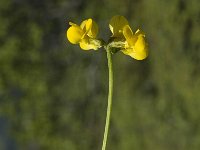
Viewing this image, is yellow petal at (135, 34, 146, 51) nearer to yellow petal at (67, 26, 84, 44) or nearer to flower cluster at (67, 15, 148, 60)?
flower cluster at (67, 15, 148, 60)

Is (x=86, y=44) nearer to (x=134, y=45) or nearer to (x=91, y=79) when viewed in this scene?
(x=134, y=45)

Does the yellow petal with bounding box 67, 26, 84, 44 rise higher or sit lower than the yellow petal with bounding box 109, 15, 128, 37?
lower

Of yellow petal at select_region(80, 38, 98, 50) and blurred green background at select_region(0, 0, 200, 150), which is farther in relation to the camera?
blurred green background at select_region(0, 0, 200, 150)

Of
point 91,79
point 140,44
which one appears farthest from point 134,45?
point 91,79

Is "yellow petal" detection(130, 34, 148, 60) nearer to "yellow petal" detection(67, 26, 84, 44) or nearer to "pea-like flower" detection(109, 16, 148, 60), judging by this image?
"pea-like flower" detection(109, 16, 148, 60)

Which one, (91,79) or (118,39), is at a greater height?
(118,39)

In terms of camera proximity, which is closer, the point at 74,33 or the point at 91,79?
the point at 74,33

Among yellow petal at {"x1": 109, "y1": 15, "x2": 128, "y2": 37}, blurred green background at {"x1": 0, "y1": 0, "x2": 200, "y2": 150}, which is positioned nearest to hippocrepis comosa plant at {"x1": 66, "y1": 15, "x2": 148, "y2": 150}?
yellow petal at {"x1": 109, "y1": 15, "x2": 128, "y2": 37}

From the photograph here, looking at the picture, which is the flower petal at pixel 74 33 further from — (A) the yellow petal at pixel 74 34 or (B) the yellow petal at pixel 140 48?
(B) the yellow petal at pixel 140 48
